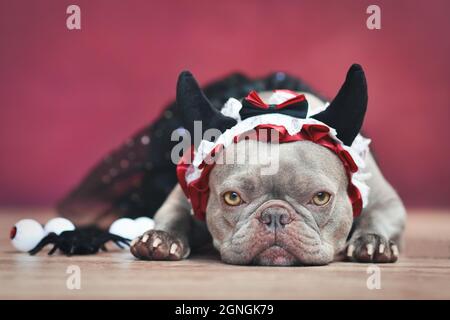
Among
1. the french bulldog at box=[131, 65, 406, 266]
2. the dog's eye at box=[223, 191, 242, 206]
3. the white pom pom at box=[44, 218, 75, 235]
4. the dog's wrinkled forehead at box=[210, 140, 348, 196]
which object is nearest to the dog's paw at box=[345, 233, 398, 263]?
the french bulldog at box=[131, 65, 406, 266]

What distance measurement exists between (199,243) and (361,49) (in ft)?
11.2

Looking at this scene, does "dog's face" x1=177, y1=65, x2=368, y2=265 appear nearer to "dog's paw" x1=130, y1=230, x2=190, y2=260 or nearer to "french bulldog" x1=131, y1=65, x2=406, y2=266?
"french bulldog" x1=131, y1=65, x2=406, y2=266

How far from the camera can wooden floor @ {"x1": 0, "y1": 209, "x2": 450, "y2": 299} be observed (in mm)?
1906

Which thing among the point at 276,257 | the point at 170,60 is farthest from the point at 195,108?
the point at 170,60

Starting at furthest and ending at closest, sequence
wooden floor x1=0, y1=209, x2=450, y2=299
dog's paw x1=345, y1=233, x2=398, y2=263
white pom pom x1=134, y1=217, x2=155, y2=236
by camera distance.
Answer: white pom pom x1=134, y1=217, x2=155, y2=236 < dog's paw x1=345, y1=233, x2=398, y2=263 < wooden floor x1=0, y1=209, x2=450, y2=299

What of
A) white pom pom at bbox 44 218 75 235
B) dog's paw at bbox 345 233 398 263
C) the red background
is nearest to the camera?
dog's paw at bbox 345 233 398 263

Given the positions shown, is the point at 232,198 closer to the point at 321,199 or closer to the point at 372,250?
the point at 321,199

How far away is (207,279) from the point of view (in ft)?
6.97

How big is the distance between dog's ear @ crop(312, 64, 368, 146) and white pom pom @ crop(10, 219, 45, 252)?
47.3 inches

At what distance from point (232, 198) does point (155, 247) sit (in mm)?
347

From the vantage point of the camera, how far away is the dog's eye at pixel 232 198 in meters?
2.40

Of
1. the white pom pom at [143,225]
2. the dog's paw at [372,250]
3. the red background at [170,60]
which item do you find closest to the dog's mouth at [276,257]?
the dog's paw at [372,250]

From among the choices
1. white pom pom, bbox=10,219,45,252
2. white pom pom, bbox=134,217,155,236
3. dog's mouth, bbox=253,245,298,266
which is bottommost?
white pom pom, bbox=134,217,155,236

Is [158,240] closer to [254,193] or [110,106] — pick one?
[254,193]
